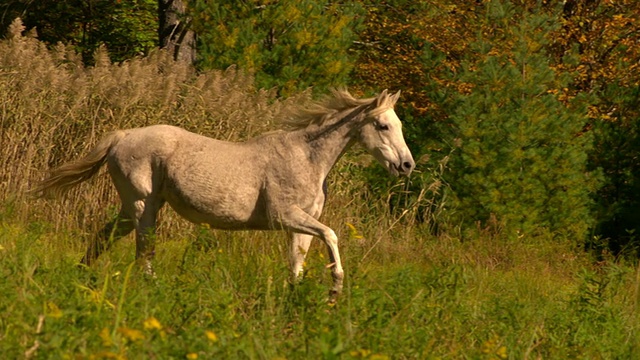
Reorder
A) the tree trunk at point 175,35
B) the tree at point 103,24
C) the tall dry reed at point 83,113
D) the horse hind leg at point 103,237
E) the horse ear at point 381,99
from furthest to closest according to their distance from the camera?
the tree at point 103,24 < the tree trunk at point 175,35 < the tall dry reed at point 83,113 < the horse ear at point 381,99 < the horse hind leg at point 103,237

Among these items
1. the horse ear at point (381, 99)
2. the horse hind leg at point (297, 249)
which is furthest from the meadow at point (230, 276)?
the horse ear at point (381, 99)

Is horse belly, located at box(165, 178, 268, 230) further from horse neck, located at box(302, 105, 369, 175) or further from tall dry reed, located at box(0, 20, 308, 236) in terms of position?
tall dry reed, located at box(0, 20, 308, 236)

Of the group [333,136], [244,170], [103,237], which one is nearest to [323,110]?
[333,136]

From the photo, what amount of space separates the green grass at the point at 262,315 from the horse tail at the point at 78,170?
20.8 inches

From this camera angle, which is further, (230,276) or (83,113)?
(83,113)

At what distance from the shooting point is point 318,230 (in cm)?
891

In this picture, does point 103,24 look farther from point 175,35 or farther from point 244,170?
point 244,170

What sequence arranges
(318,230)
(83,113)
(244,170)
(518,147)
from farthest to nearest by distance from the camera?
(518,147) < (83,113) < (244,170) < (318,230)

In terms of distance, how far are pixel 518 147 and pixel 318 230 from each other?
5.47 meters

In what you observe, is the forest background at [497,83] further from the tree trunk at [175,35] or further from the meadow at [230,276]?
the meadow at [230,276]

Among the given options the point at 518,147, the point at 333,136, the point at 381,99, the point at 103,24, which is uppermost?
the point at 381,99

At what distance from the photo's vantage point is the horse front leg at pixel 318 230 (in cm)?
857

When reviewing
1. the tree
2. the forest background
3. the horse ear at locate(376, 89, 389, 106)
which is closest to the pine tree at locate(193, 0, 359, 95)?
the forest background

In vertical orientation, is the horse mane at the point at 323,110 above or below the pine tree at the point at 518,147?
above
